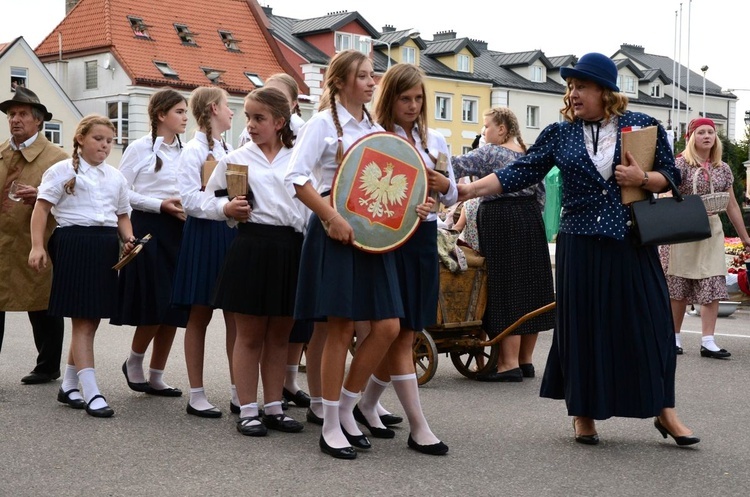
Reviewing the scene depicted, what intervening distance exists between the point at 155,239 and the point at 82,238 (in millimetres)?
534

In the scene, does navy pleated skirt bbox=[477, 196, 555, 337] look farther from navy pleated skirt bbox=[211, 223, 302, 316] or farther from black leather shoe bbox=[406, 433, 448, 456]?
black leather shoe bbox=[406, 433, 448, 456]

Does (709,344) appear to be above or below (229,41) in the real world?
below

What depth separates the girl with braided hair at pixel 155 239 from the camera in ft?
26.0

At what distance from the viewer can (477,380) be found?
9133 millimetres

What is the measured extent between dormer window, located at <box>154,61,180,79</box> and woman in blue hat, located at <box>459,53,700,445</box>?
48.6 m

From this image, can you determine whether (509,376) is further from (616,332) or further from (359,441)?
(359,441)

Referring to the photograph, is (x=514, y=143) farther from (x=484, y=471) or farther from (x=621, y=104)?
(x=484, y=471)

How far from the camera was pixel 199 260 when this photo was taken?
7359 mm

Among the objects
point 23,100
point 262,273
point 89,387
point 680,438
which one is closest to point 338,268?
point 262,273

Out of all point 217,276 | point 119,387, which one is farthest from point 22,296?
point 217,276

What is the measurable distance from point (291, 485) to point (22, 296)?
3.79m

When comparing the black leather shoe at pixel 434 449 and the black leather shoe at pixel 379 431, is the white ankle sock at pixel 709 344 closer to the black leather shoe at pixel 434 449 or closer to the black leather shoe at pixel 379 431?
the black leather shoe at pixel 379 431

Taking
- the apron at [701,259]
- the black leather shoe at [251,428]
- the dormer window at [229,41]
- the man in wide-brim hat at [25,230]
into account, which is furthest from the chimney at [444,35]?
the black leather shoe at [251,428]

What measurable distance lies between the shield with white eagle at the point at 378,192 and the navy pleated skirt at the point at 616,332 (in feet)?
3.33
